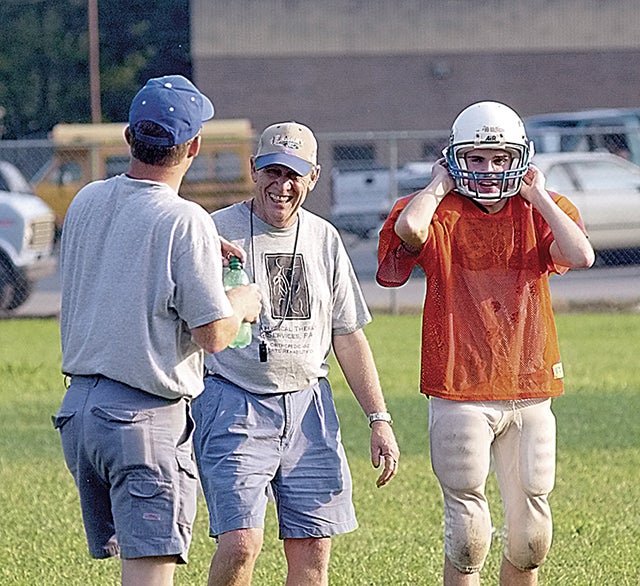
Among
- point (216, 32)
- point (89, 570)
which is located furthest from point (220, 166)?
point (89, 570)

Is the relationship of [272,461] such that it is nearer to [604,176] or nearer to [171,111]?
[171,111]

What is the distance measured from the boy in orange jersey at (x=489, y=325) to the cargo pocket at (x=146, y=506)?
52.6 inches

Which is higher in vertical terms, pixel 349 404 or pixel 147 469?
pixel 147 469

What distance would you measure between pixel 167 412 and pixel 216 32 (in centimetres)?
3673

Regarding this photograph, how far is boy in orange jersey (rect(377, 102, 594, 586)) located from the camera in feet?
16.8

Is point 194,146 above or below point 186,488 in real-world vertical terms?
above

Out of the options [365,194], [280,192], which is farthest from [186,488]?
[365,194]

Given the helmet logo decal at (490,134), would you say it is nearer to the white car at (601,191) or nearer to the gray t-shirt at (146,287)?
the gray t-shirt at (146,287)

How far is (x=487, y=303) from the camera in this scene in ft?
17.1

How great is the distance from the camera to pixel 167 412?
13.8 ft

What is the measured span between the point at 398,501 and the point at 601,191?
1414cm

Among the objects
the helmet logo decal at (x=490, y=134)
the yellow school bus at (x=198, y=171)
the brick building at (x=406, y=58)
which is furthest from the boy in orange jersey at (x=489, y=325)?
the brick building at (x=406, y=58)

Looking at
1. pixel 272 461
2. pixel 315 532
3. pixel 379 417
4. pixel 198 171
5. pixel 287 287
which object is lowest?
pixel 198 171

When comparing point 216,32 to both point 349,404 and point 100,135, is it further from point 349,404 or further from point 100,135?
point 349,404
